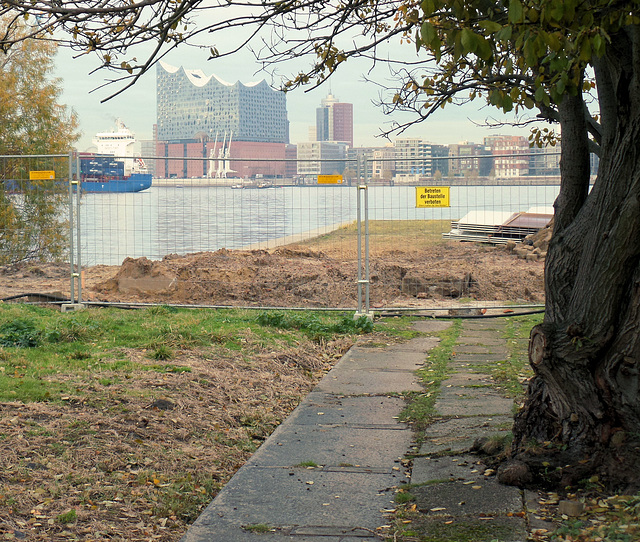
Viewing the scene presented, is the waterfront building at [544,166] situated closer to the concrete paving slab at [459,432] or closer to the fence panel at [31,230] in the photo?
the concrete paving slab at [459,432]

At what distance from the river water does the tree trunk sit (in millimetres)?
5989

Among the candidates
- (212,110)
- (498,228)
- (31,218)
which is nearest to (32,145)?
(31,218)

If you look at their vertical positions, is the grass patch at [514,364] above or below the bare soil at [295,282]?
below

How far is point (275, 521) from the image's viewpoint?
3.58m

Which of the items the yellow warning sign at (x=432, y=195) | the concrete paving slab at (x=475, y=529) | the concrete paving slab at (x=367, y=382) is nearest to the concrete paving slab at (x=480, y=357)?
the concrete paving slab at (x=367, y=382)

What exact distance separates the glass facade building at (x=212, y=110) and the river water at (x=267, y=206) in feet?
24.6

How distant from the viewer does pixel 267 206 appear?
1214 cm

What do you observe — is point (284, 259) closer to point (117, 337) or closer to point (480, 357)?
point (117, 337)

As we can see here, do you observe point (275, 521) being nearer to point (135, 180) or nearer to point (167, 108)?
point (135, 180)

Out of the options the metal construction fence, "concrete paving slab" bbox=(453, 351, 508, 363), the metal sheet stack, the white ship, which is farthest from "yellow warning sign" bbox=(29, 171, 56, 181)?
the white ship

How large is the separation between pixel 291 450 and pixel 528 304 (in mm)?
7317

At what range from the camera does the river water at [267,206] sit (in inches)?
417

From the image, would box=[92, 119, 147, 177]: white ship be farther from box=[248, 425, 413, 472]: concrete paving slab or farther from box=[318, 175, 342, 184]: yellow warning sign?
box=[248, 425, 413, 472]: concrete paving slab

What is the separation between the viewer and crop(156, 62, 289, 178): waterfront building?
1170 centimetres
